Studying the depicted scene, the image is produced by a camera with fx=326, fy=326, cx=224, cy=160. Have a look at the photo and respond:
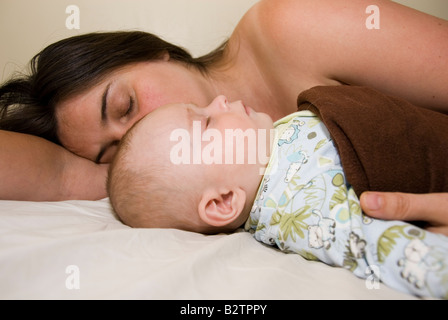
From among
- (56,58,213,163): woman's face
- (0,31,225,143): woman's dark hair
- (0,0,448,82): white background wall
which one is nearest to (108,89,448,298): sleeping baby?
(56,58,213,163): woman's face

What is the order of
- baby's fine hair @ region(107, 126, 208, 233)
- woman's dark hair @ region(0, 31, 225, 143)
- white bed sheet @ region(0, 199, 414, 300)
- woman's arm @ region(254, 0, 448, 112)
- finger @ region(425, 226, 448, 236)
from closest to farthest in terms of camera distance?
white bed sheet @ region(0, 199, 414, 300) < finger @ region(425, 226, 448, 236) < baby's fine hair @ region(107, 126, 208, 233) < woman's arm @ region(254, 0, 448, 112) < woman's dark hair @ region(0, 31, 225, 143)

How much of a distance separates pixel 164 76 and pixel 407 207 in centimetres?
76

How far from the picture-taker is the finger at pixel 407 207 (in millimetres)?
593

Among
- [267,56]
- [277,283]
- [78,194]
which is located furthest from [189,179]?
[267,56]

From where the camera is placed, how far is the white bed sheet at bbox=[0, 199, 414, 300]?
502 mm

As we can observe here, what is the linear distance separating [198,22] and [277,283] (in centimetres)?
147

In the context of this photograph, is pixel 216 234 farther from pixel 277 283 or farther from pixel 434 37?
pixel 434 37

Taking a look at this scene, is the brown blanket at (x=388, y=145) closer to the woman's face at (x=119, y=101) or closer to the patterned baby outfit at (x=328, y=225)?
the patterned baby outfit at (x=328, y=225)

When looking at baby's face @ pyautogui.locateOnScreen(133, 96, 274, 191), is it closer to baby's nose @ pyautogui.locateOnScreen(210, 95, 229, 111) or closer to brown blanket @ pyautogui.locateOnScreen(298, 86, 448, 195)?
baby's nose @ pyautogui.locateOnScreen(210, 95, 229, 111)

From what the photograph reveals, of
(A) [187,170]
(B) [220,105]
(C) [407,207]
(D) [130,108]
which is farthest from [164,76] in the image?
Answer: (C) [407,207]

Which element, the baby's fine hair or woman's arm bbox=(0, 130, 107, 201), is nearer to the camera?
the baby's fine hair

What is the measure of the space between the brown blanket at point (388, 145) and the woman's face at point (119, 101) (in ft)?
1.52

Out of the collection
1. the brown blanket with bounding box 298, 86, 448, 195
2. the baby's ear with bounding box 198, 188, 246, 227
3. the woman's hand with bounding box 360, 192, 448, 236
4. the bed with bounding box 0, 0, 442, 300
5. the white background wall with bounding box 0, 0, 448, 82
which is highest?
the white background wall with bounding box 0, 0, 448, 82

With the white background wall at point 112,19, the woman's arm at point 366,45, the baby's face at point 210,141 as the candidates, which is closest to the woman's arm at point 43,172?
the baby's face at point 210,141
